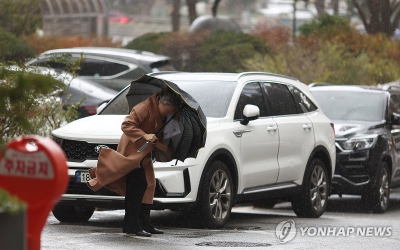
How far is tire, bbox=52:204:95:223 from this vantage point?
9.62m

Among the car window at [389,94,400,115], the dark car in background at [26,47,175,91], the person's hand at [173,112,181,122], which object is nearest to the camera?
the person's hand at [173,112,181,122]

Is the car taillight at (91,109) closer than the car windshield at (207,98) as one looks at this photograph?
No

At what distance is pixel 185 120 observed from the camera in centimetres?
862

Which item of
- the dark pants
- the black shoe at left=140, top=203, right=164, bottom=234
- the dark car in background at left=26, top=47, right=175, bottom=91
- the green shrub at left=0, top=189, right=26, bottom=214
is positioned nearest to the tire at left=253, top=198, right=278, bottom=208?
the black shoe at left=140, top=203, right=164, bottom=234

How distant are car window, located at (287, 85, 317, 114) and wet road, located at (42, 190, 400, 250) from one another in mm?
1333

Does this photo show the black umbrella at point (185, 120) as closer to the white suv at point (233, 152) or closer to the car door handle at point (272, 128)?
the white suv at point (233, 152)

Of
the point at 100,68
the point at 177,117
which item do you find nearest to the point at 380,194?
the point at 177,117

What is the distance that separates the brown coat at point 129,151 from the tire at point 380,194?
5.03 m

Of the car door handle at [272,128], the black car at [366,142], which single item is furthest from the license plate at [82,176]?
the black car at [366,142]

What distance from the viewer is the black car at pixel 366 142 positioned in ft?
41.2

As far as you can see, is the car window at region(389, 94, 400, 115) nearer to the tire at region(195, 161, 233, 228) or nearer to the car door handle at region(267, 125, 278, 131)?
the car door handle at region(267, 125, 278, 131)

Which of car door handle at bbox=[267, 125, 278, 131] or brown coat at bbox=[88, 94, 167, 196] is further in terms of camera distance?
car door handle at bbox=[267, 125, 278, 131]

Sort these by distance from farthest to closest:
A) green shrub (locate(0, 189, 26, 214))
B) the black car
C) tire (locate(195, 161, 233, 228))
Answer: the black car
tire (locate(195, 161, 233, 228))
green shrub (locate(0, 189, 26, 214))

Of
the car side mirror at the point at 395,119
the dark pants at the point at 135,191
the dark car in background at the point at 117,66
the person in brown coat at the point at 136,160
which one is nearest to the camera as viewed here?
the person in brown coat at the point at 136,160
